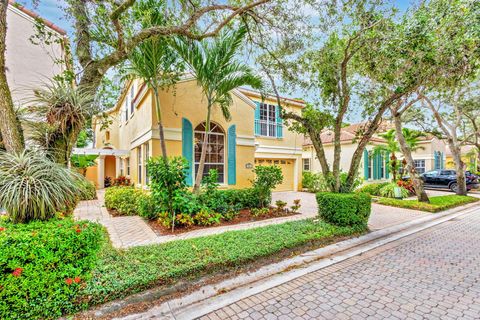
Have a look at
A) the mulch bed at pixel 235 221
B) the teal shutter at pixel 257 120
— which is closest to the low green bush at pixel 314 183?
the teal shutter at pixel 257 120

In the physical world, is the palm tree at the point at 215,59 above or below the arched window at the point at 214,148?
above

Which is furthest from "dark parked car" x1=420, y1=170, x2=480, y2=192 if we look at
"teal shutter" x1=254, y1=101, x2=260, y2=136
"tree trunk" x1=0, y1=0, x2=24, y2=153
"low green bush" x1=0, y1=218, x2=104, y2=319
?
"tree trunk" x1=0, y1=0, x2=24, y2=153

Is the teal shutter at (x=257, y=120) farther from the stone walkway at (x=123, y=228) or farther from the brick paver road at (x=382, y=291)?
the brick paver road at (x=382, y=291)

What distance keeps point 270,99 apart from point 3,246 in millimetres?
14419

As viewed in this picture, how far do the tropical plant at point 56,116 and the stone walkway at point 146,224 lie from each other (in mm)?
2378

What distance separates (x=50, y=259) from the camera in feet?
9.98

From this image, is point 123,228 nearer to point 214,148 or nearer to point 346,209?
point 214,148

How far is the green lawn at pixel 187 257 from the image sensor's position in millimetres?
3449

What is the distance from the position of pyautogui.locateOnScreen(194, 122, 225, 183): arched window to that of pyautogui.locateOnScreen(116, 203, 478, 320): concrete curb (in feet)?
20.8

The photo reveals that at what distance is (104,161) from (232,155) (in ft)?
44.8

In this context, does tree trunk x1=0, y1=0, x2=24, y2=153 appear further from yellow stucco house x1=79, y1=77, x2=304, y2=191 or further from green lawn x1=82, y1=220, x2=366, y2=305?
yellow stucco house x1=79, y1=77, x2=304, y2=191

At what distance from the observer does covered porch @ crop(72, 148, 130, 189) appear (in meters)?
15.0


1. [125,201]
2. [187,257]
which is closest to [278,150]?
[125,201]

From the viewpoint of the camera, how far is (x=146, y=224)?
24.2 ft
